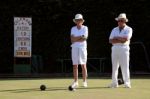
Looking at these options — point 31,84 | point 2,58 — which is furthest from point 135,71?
point 31,84

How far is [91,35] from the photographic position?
67.8ft

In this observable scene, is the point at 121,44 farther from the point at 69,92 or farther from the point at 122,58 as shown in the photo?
the point at 69,92

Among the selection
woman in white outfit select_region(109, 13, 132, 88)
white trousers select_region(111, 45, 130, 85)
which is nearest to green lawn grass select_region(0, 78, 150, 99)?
white trousers select_region(111, 45, 130, 85)

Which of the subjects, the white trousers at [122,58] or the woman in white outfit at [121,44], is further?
the white trousers at [122,58]

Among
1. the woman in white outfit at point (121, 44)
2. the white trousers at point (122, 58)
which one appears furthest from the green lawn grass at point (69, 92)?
the woman in white outfit at point (121, 44)

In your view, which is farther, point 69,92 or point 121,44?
point 121,44

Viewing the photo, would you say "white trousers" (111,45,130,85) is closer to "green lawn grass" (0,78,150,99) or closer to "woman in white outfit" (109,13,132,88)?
"woman in white outfit" (109,13,132,88)

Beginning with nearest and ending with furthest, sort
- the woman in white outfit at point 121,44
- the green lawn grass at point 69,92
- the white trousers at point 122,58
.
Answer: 1. the green lawn grass at point 69,92
2. the woman in white outfit at point 121,44
3. the white trousers at point 122,58

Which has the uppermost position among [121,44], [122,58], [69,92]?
[121,44]

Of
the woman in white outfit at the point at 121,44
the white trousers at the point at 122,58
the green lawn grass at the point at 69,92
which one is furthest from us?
the white trousers at the point at 122,58

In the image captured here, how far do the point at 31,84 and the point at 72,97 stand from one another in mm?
3552

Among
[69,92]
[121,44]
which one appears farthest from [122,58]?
[69,92]

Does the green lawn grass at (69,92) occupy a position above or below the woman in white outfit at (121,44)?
below

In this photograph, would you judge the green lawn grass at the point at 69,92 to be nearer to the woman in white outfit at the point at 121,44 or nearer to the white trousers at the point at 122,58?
the white trousers at the point at 122,58
